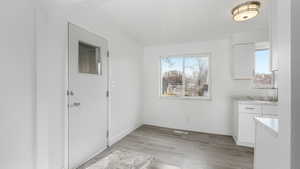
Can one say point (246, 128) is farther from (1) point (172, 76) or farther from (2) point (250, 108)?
(1) point (172, 76)

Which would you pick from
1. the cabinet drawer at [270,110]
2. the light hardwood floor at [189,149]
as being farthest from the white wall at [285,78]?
the cabinet drawer at [270,110]

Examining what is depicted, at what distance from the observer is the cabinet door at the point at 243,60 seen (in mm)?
2965

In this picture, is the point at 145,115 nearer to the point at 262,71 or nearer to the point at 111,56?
the point at 111,56

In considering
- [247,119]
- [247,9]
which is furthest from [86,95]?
[247,119]

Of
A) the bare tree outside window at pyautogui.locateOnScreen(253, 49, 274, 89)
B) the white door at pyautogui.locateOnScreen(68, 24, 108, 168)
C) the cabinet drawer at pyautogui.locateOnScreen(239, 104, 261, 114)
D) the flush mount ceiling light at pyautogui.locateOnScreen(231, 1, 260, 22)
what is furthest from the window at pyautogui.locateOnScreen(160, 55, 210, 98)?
the white door at pyautogui.locateOnScreen(68, 24, 108, 168)

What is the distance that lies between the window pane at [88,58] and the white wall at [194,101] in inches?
78.4

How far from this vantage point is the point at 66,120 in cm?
185

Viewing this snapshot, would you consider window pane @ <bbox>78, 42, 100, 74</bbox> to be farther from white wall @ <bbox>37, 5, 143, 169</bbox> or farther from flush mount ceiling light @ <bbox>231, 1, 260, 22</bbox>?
flush mount ceiling light @ <bbox>231, 1, 260, 22</bbox>

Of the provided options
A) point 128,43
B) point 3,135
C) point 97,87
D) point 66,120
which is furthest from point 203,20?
point 3,135

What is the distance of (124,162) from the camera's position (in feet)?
6.04

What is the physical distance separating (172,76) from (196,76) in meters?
0.69

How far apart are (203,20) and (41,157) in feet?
10.6

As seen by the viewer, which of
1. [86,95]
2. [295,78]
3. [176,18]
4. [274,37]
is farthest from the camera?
[176,18]

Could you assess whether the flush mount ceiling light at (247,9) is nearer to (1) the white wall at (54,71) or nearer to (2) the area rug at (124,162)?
(1) the white wall at (54,71)
